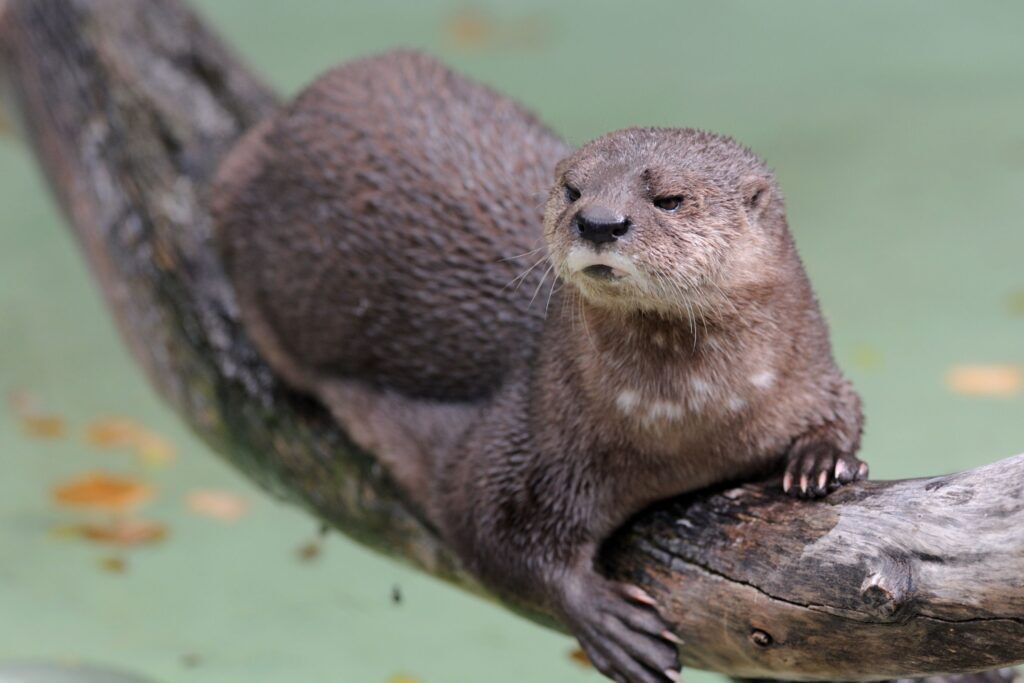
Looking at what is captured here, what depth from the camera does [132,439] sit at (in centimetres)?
451

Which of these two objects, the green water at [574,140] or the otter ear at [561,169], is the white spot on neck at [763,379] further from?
the green water at [574,140]

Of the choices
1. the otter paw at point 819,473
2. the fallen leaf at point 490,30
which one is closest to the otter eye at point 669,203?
the otter paw at point 819,473

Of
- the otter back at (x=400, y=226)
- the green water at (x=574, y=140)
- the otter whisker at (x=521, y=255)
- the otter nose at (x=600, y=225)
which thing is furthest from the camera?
the green water at (x=574, y=140)

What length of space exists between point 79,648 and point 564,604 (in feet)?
5.75

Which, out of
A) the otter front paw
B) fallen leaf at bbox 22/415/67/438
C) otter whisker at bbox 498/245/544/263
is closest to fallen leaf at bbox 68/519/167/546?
fallen leaf at bbox 22/415/67/438

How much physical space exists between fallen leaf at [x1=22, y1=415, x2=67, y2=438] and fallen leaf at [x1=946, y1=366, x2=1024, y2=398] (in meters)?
2.97

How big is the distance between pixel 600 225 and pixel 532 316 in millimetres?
779

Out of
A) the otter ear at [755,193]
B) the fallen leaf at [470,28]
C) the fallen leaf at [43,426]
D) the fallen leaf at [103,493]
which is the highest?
the fallen leaf at [470,28]

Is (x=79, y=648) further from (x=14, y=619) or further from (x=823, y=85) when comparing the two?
(x=823, y=85)

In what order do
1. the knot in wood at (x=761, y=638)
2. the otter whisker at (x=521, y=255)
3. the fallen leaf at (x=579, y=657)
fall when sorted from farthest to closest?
the fallen leaf at (x=579, y=657)
the otter whisker at (x=521, y=255)
the knot in wood at (x=761, y=638)

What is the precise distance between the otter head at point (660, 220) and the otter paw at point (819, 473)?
312 mm

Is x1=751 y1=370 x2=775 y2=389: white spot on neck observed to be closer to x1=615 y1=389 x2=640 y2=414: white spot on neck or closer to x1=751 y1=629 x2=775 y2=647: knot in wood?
x1=615 y1=389 x2=640 y2=414: white spot on neck

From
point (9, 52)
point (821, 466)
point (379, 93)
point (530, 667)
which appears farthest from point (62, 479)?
point (821, 466)

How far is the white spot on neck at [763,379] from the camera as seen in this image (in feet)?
6.89
